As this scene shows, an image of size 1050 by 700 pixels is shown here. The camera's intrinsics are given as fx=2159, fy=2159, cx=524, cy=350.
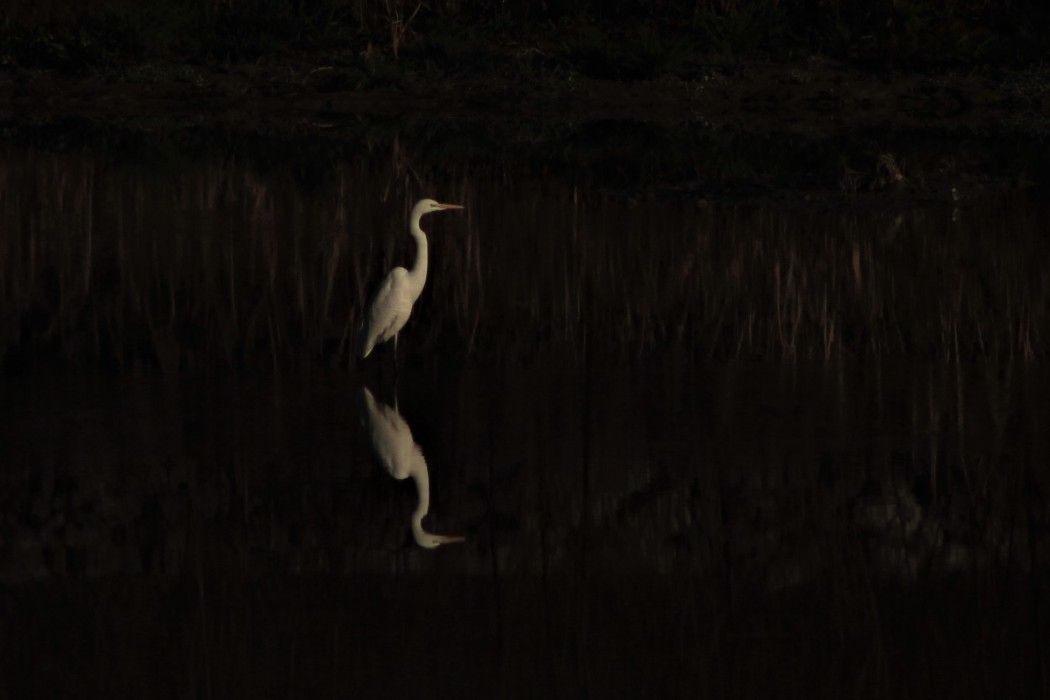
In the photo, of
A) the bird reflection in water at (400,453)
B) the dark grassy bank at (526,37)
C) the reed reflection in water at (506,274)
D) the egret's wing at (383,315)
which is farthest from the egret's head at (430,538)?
the dark grassy bank at (526,37)

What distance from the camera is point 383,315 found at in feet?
35.3

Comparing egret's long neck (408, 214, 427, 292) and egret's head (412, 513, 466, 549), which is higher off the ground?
egret's long neck (408, 214, 427, 292)

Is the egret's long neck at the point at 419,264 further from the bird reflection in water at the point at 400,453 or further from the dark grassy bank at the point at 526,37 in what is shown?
the dark grassy bank at the point at 526,37

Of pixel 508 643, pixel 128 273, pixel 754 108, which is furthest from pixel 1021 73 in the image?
pixel 508 643

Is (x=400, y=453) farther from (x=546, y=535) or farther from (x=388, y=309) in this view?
(x=388, y=309)

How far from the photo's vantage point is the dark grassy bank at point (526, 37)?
27.0 m

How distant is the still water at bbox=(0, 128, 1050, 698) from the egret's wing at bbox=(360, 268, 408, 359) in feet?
0.63

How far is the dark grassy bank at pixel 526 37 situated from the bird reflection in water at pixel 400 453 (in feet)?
56.1

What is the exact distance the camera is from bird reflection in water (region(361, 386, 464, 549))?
7.80m

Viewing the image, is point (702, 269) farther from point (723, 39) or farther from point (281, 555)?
point (723, 39)

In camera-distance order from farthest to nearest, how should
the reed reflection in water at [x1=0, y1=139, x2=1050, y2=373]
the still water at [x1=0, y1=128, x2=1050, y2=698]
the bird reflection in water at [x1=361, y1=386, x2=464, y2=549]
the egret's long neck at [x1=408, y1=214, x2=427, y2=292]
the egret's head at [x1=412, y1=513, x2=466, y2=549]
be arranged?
the reed reflection in water at [x1=0, y1=139, x2=1050, y2=373], the egret's long neck at [x1=408, y1=214, x2=427, y2=292], the bird reflection in water at [x1=361, y1=386, x2=464, y2=549], the egret's head at [x1=412, y1=513, x2=466, y2=549], the still water at [x1=0, y1=128, x2=1050, y2=698]

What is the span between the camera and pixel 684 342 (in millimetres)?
11484

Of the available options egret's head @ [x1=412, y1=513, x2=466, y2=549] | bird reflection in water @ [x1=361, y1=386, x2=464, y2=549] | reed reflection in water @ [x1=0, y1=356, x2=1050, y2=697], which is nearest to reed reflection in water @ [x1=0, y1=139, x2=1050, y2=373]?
reed reflection in water @ [x1=0, y1=356, x2=1050, y2=697]

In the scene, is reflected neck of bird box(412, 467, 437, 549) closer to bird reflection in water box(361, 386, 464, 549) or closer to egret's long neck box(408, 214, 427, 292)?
bird reflection in water box(361, 386, 464, 549)
